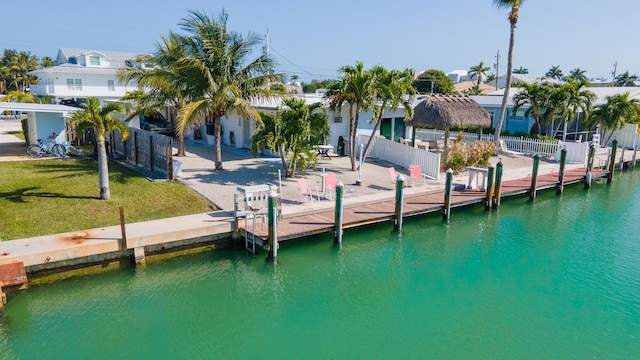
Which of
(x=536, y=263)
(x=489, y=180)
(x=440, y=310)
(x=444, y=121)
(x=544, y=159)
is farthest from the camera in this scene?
(x=544, y=159)

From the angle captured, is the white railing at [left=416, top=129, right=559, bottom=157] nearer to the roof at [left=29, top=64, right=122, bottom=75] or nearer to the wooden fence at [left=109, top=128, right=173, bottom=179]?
the wooden fence at [left=109, top=128, right=173, bottom=179]

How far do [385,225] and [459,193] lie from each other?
4.56 metres

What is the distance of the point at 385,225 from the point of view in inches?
645

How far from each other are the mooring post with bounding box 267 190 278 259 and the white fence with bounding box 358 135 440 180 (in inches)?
419

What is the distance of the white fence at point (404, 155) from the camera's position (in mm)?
21203

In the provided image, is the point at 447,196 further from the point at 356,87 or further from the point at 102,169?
the point at 102,169

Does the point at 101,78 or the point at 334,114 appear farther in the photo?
the point at 101,78

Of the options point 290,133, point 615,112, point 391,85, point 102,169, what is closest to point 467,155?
point 391,85

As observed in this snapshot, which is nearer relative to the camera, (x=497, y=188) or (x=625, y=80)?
(x=497, y=188)

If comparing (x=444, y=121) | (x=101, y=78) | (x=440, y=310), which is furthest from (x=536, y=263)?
(x=101, y=78)

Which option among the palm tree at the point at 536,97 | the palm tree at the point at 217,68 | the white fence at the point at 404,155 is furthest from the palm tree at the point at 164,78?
the palm tree at the point at 536,97

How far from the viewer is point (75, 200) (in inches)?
590

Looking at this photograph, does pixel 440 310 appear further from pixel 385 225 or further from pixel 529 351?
pixel 385 225

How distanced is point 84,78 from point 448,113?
38557mm
